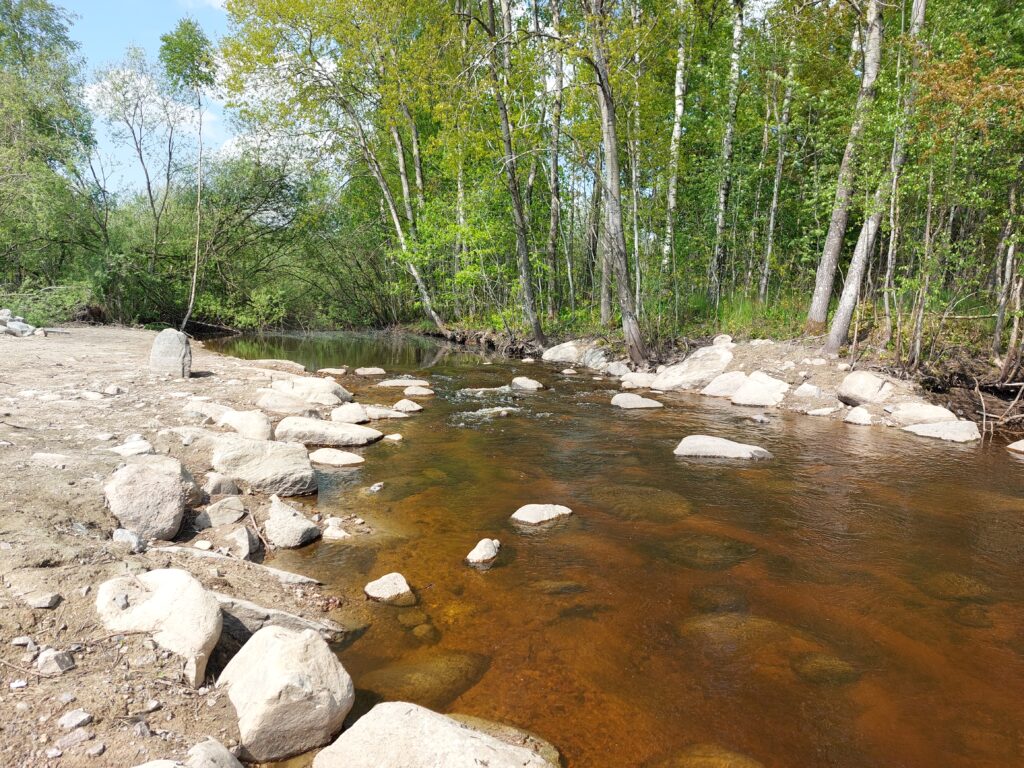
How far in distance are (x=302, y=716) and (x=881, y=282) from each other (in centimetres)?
1368

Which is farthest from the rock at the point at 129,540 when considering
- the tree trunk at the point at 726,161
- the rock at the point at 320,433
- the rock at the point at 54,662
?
the tree trunk at the point at 726,161

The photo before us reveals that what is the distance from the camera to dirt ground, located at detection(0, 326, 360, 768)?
6.65 ft

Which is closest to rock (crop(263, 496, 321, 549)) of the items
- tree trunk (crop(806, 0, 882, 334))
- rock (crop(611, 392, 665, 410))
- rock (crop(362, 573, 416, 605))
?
rock (crop(362, 573, 416, 605))

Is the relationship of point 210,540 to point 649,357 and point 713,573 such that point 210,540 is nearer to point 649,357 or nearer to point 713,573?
point 713,573

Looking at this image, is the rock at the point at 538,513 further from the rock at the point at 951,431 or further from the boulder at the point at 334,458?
the rock at the point at 951,431

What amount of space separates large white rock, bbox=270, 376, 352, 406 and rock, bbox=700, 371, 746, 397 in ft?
21.9

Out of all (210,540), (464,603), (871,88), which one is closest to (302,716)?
(464,603)

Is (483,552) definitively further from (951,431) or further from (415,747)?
(951,431)

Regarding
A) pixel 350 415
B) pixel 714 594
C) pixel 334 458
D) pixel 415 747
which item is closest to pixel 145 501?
pixel 334 458

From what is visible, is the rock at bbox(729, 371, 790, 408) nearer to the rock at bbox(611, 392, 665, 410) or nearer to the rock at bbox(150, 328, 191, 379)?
the rock at bbox(611, 392, 665, 410)

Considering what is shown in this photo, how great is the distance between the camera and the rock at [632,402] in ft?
31.4

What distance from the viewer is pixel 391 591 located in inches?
145

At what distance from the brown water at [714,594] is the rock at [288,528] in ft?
0.56

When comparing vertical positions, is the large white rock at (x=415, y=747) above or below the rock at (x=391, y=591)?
above
